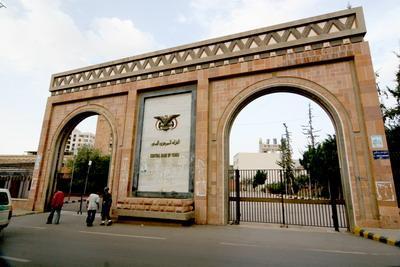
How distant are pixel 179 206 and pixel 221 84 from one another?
19.5 feet

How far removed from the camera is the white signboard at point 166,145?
10537mm

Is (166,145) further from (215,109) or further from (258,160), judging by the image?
(258,160)

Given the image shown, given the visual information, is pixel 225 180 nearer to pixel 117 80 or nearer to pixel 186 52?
pixel 186 52

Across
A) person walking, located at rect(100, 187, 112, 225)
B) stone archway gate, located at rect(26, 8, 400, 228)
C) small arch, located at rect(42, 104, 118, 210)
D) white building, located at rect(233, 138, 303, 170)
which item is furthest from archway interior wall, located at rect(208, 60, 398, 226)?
white building, located at rect(233, 138, 303, 170)

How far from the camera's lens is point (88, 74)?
46.1 ft

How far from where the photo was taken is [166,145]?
1111cm

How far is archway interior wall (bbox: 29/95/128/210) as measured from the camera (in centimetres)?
1255

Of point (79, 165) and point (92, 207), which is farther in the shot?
point (79, 165)

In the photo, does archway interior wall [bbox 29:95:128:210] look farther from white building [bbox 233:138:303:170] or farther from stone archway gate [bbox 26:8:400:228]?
white building [bbox 233:138:303:170]

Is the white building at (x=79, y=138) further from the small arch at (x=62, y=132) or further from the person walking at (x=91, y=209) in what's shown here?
the person walking at (x=91, y=209)

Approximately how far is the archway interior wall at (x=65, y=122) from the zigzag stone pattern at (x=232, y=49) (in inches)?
43.7

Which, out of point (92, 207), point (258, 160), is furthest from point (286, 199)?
point (258, 160)

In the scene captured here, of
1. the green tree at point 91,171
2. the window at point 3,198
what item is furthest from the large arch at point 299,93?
the green tree at point 91,171

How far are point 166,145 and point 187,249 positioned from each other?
20.7ft
